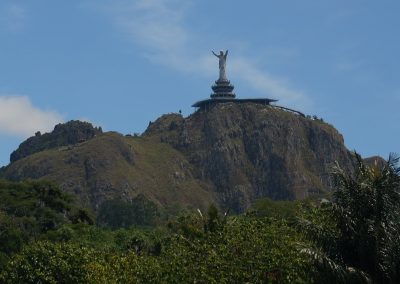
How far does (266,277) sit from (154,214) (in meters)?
141

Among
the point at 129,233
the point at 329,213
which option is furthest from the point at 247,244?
the point at 129,233

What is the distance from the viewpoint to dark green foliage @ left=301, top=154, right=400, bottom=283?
83.6 feet

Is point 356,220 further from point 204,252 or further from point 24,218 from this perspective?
point 24,218

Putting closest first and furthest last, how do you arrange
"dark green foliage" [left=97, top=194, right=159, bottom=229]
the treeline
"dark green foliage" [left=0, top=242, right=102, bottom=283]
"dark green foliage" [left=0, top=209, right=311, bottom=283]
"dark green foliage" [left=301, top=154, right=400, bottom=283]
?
"dark green foliage" [left=301, top=154, right=400, bottom=283] < the treeline < "dark green foliage" [left=0, top=209, right=311, bottom=283] < "dark green foliage" [left=0, top=242, right=102, bottom=283] < "dark green foliage" [left=97, top=194, right=159, bottom=229]

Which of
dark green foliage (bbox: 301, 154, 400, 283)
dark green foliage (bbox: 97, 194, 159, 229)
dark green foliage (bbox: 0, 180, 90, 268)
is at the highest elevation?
dark green foliage (bbox: 97, 194, 159, 229)

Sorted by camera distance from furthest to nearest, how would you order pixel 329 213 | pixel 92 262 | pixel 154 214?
pixel 154 214
pixel 92 262
pixel 329 213

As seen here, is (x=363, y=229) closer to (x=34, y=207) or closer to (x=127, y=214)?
(x=34, y=207)

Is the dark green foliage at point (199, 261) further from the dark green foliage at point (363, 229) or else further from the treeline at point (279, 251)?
the dark green foliage at point (363, 229)

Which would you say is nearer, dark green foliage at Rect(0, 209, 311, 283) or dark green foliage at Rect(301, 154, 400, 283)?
dark green foliage at Rect(301, 154, 400, 283)

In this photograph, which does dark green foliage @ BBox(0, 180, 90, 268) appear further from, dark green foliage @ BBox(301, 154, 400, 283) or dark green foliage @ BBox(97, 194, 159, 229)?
dark green foliage @ BBox(97, 194, 159, 229)

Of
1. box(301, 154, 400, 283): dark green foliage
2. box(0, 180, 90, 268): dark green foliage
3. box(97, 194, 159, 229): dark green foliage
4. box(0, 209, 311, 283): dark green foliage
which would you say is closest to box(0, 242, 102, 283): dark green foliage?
box(0, 209, 311, 283): dark green foliage

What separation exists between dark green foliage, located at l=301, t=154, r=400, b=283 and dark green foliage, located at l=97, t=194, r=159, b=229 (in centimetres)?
14106

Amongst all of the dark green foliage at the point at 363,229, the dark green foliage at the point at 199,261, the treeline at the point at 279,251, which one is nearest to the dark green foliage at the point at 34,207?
the treeline at the point at 279,251

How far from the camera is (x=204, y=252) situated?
1446 inches
